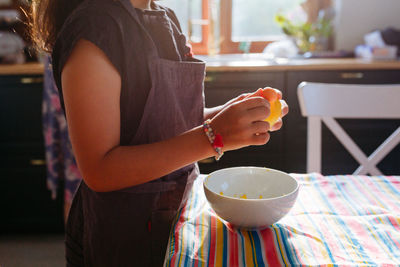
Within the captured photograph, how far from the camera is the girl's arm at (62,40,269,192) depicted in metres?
0.58

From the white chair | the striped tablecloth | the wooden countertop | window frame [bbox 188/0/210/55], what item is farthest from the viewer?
window frame [bbox 188/0/210/55]

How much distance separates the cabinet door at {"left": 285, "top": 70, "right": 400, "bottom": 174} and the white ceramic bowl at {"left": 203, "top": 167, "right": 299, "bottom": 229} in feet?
4.70

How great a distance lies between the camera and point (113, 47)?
0.61 m

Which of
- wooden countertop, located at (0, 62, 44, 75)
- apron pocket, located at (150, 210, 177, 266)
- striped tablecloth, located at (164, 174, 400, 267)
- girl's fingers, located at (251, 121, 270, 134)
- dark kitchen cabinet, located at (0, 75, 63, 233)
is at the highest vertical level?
girl's fingers, located at (251, 121, 270, 134)

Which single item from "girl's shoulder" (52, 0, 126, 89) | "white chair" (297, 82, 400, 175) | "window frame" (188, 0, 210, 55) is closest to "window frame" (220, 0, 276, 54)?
"window frame" (188, 0, 210, 55)

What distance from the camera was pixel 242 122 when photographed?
1.90ft

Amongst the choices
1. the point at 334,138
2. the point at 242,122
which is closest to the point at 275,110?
the point at 242,122

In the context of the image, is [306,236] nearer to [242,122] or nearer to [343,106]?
[242,122]

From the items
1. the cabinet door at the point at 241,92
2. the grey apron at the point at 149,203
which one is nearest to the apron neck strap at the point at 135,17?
the grey apron at the point at 149,203

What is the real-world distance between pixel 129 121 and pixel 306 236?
14.0 inches

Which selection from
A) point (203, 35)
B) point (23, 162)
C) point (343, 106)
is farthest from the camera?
point (203, 35)

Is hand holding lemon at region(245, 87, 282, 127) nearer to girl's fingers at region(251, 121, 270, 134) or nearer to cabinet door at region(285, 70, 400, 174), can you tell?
girl's fingers at region(251, 121, 270, 134)

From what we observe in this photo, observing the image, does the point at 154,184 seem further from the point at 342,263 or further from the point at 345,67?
the point at 345,67

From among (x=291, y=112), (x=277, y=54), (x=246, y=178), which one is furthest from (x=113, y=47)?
(x=277, y=54)
